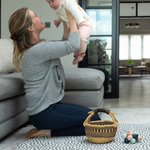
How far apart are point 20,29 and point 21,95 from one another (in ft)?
2.01

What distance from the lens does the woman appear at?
1.52 m

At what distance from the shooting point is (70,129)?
1690mm

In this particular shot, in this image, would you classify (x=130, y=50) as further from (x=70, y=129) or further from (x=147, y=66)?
(x=70, y=129)

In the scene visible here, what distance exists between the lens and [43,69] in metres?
1.57

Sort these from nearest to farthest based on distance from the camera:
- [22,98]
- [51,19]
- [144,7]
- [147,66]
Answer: [22,98]
[51,19]
[144,7]
[147,66]

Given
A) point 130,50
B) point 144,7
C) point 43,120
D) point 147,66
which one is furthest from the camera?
point 130,50

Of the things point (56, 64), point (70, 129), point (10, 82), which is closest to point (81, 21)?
point (56, 64)

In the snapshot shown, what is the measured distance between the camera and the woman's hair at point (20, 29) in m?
1.52

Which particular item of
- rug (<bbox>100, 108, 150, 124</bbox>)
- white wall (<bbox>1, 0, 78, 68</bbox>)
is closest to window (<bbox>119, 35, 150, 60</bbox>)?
white wall (<bbox>1, 0, 78, 68</bbox>)

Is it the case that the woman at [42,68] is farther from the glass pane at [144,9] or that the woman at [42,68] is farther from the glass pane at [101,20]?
the glass pane at [144,9]

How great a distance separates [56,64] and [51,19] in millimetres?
2477

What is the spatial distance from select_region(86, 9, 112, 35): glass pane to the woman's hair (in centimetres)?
260

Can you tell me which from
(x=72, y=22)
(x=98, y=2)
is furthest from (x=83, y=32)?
(x=98, y=2)

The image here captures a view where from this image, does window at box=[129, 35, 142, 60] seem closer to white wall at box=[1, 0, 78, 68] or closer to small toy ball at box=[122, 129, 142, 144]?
white wall at box=[1, 0, 78, 68]
